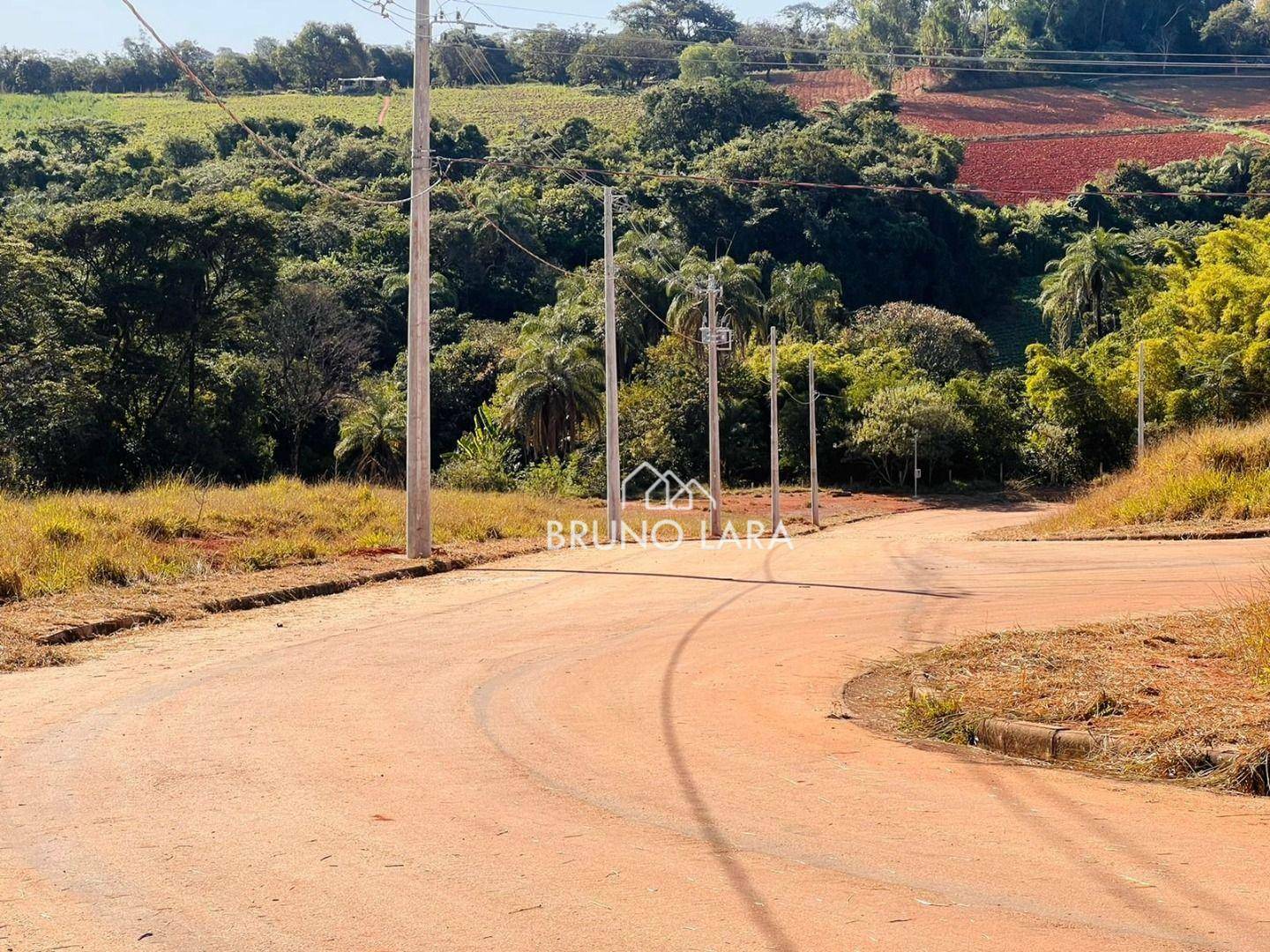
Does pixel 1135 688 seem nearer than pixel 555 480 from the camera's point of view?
Yes

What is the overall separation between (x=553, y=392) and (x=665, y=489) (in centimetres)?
652

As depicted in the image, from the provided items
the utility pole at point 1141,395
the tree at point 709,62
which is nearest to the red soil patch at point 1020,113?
the tree at point 709,62

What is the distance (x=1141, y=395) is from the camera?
168 ft

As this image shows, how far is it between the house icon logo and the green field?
52.2 meters

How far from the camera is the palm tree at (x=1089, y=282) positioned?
7250 centimetres

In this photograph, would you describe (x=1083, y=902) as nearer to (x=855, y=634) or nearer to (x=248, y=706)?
(x=248, y=706)

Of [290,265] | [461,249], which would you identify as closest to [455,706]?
[290,265]

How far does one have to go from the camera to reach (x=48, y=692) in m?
9.70

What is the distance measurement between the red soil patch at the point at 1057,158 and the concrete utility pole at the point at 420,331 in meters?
80.6

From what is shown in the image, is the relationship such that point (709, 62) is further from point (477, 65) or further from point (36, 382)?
point (36, 382)

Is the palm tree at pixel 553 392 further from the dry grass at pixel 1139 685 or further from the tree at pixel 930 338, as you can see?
the dry grass at pixel 1139 685

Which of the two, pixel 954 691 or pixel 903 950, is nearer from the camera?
pixel 903 950

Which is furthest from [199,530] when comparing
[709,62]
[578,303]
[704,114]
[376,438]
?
[709,62]

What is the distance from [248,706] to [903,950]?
5.75 m
